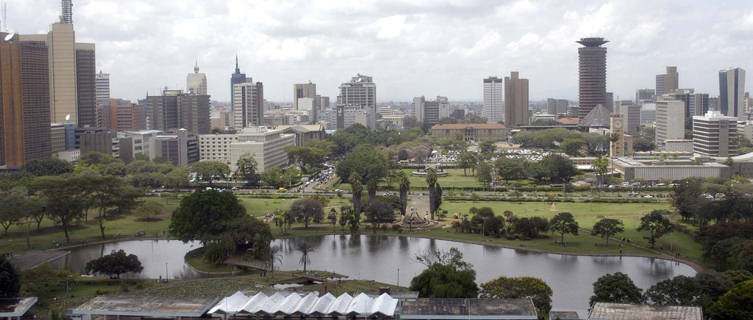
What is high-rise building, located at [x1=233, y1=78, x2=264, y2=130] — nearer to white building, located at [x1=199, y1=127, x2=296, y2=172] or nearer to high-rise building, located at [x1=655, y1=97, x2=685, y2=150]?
white building, located at [x1=199, y1=127, x2=296, y2=172]

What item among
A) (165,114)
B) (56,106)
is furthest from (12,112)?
(165,114)

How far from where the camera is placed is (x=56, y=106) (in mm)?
85500

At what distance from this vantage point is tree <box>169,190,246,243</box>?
3562 centimetres

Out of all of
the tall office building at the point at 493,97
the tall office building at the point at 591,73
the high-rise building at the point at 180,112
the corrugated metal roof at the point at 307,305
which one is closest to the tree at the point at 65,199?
the corrugated metal roof at the point at 307,305

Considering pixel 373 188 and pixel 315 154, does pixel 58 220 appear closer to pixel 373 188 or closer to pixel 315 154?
pixel 373 188

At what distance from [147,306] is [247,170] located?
3928cm

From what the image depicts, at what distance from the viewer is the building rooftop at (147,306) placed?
23.4m

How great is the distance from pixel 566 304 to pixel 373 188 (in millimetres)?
18050

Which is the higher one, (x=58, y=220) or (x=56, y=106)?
(x=56, y=106)

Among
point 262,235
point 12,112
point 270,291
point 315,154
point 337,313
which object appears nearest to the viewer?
point 337,313

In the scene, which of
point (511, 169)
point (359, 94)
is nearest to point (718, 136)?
point (511, 169)

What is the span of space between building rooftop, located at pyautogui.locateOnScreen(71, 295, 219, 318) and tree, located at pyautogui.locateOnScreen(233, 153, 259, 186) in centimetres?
3655

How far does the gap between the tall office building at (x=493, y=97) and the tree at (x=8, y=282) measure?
15618cm

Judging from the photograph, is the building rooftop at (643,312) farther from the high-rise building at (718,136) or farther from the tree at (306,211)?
the high-rise building at (718,136)
